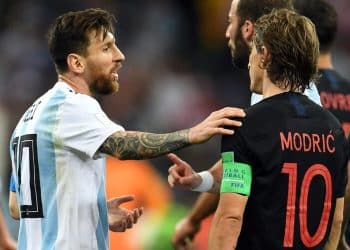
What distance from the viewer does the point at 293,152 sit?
4949mm

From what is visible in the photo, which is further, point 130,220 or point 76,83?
point 130,220

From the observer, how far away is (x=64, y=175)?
5426mm

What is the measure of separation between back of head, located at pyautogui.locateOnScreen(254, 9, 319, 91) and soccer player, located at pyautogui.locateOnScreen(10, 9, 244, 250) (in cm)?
51

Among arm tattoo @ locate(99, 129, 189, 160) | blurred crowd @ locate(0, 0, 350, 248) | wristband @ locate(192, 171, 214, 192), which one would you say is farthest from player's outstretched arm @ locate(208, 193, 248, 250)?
blurred crowd @ locate(0, 0, 350, 248)

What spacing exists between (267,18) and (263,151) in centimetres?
72

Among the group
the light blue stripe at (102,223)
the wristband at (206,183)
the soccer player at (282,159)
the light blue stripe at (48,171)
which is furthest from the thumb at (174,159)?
the soccer player at (282,159)

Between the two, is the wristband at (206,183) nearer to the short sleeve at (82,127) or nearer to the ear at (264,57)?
the short sleeve at (82,127)

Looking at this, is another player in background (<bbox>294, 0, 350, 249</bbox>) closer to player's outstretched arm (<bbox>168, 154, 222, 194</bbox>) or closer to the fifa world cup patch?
player's outstretched arm (<bbox>168, 154, 222, 194</bbox>)

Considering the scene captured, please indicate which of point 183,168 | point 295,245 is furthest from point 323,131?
point 183,168

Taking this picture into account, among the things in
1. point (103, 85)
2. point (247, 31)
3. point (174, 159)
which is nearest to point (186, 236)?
point (174, 159)

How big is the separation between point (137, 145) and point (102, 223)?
0.51 metres

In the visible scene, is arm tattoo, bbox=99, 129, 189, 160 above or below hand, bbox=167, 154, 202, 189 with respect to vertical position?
above

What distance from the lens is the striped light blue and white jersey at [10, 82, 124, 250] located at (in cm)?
538

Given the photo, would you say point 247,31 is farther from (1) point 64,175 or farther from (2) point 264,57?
(1) point 64,175
